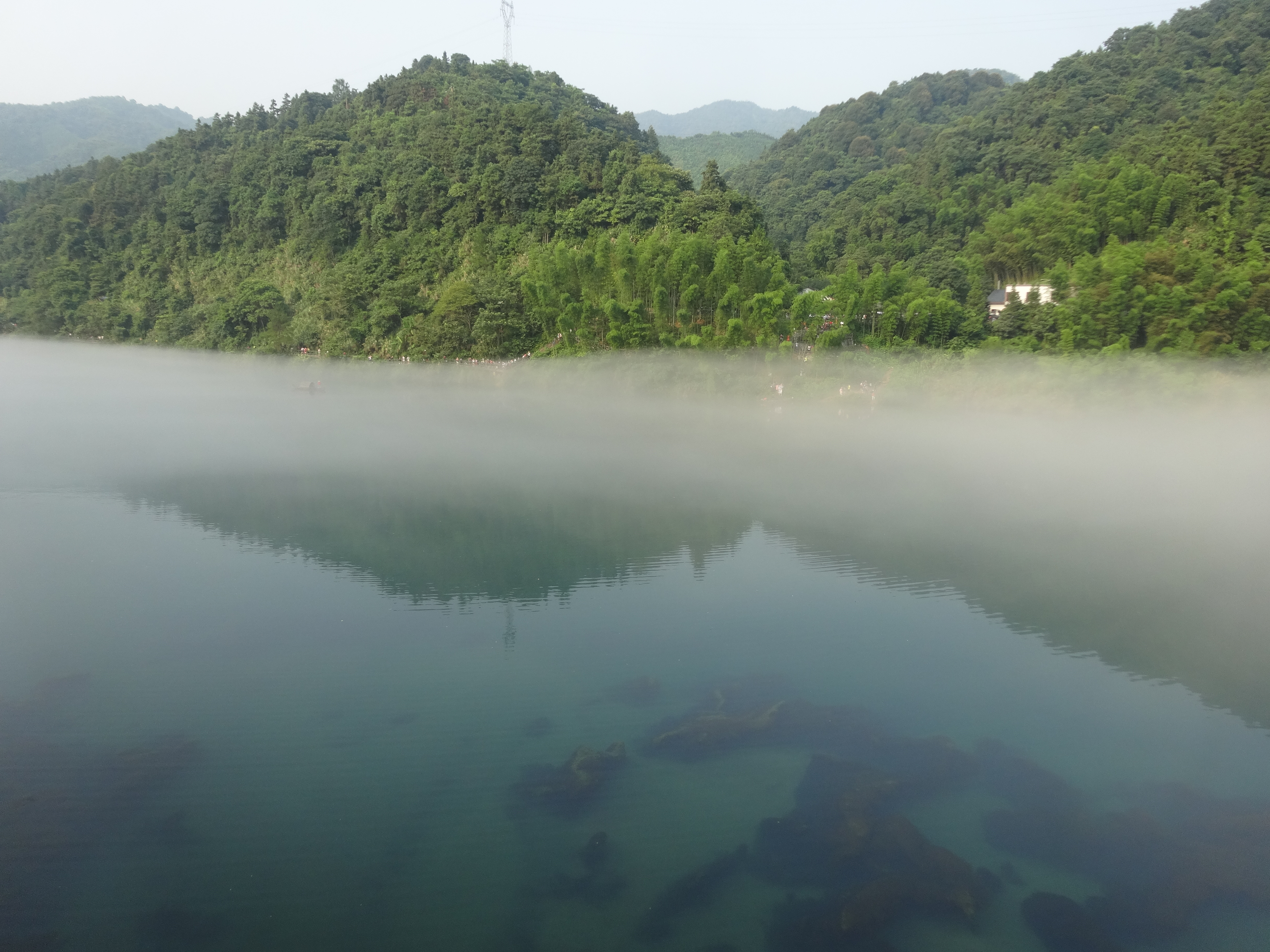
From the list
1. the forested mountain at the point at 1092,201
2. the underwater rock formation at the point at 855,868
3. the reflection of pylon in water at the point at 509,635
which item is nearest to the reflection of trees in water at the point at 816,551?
the reflection of pylon in water at the point at 509,635

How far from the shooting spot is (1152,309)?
14.5m

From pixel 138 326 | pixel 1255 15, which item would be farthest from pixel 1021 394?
pixel 138 326

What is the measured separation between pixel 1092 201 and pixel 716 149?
47515mm

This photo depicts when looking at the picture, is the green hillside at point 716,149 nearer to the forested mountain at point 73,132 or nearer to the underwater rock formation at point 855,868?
the forested mountain at point 73,132

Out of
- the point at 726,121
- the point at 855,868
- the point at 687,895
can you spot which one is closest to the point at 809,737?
the point at 855,868

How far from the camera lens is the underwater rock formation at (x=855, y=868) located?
4848mm

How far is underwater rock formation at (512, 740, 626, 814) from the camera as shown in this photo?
5715mm

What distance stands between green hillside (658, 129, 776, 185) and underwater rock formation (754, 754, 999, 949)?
Answer: 49.6 m

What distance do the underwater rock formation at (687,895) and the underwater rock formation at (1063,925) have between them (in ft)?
5.90

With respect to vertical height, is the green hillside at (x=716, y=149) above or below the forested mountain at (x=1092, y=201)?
above

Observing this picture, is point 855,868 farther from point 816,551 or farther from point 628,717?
point 816,551

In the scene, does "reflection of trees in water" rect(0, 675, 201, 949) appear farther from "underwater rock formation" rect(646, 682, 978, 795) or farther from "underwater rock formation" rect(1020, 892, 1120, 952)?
"underwater rock formation" rect(1020, 892, 1120, 952)

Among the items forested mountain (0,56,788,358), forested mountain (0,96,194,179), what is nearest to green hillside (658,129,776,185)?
forested mountain (0,56,788,358)

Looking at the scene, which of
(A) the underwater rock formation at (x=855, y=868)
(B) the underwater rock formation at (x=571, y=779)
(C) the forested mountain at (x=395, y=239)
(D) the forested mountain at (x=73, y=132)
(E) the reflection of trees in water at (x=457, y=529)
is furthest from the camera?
(D) the forested mountain at (x=73, y=132)
